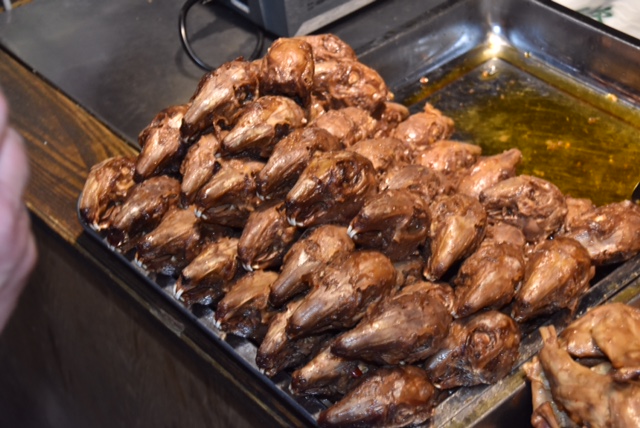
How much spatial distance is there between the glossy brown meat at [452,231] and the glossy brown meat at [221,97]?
0.60 meters

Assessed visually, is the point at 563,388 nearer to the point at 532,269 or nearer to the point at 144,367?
the point at 532,269

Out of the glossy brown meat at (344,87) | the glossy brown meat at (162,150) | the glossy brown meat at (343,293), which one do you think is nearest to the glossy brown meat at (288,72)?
the glossy brown meat at (344,87)

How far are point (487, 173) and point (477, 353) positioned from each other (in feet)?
1.93

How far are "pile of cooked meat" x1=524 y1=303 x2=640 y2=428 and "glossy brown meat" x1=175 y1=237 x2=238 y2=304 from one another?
2.35 feet

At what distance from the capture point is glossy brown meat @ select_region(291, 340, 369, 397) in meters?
1.84

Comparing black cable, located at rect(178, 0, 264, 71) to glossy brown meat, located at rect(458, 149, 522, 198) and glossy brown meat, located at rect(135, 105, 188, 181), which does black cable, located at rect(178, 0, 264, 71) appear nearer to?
glossy brown meat, located at rect(135, 105, 188, 181)

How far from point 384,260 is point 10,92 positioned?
1.86m

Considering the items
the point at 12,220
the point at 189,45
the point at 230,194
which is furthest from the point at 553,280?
the point at 189,45

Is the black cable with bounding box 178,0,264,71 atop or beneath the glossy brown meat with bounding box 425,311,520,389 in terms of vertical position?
atop

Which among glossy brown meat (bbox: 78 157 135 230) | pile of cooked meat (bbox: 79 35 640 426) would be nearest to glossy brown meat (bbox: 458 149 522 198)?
pile of cooked meat (bbox: 79 35 640 426)

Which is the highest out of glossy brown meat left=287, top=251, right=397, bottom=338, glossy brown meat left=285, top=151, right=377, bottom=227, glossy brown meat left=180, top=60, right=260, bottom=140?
glossy brown meat left=180, top=60, right=260, bottom=140

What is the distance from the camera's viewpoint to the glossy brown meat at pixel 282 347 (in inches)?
74.8

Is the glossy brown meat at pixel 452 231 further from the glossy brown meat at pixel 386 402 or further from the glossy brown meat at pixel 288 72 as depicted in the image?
the glossy brown meat at pixel 288 72

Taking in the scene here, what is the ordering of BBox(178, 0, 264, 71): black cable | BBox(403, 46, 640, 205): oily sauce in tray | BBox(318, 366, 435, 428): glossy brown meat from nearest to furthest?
BBox(318, 366, 435, 428): glossy brown meat < BBox(403, 46, 640, 205): oily sauce in tray < BBox(178, 0, 264, 71): black cable
